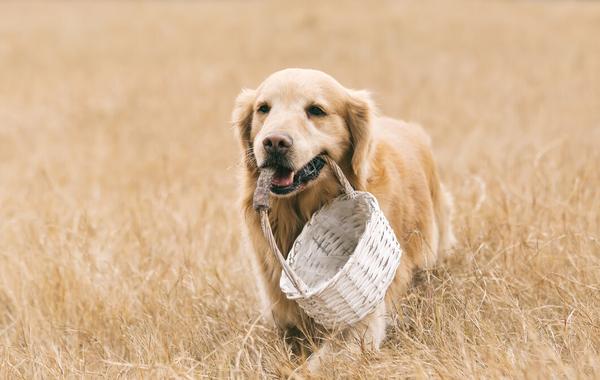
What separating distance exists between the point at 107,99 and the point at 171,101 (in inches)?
32.5

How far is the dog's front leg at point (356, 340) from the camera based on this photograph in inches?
122

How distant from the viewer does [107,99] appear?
10.1m

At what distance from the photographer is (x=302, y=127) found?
11.1 feet

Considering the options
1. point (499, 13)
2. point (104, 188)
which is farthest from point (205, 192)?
point (499, 13)

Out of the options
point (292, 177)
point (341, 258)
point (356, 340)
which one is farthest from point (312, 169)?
point (356, 340)

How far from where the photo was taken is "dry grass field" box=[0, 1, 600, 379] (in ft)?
10.5

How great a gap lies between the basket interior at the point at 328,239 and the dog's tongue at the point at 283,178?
28cm

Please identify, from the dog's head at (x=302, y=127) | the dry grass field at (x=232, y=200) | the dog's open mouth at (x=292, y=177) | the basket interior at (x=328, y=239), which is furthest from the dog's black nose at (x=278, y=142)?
the dry grass field at (x=232, y=200)

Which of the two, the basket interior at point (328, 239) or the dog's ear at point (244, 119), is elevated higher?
the dog's ear at point (244, 119)

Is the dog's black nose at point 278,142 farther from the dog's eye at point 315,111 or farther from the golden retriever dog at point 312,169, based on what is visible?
the dog's eye at point 315,111

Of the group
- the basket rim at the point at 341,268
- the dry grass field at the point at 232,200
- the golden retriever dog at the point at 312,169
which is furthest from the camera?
the golden retriever dog at the point at 312,169

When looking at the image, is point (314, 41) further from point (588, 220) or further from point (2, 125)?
point (588, 220)

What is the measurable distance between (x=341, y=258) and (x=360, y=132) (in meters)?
0.61

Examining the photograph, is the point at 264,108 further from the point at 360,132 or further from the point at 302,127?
the point at 360,132
